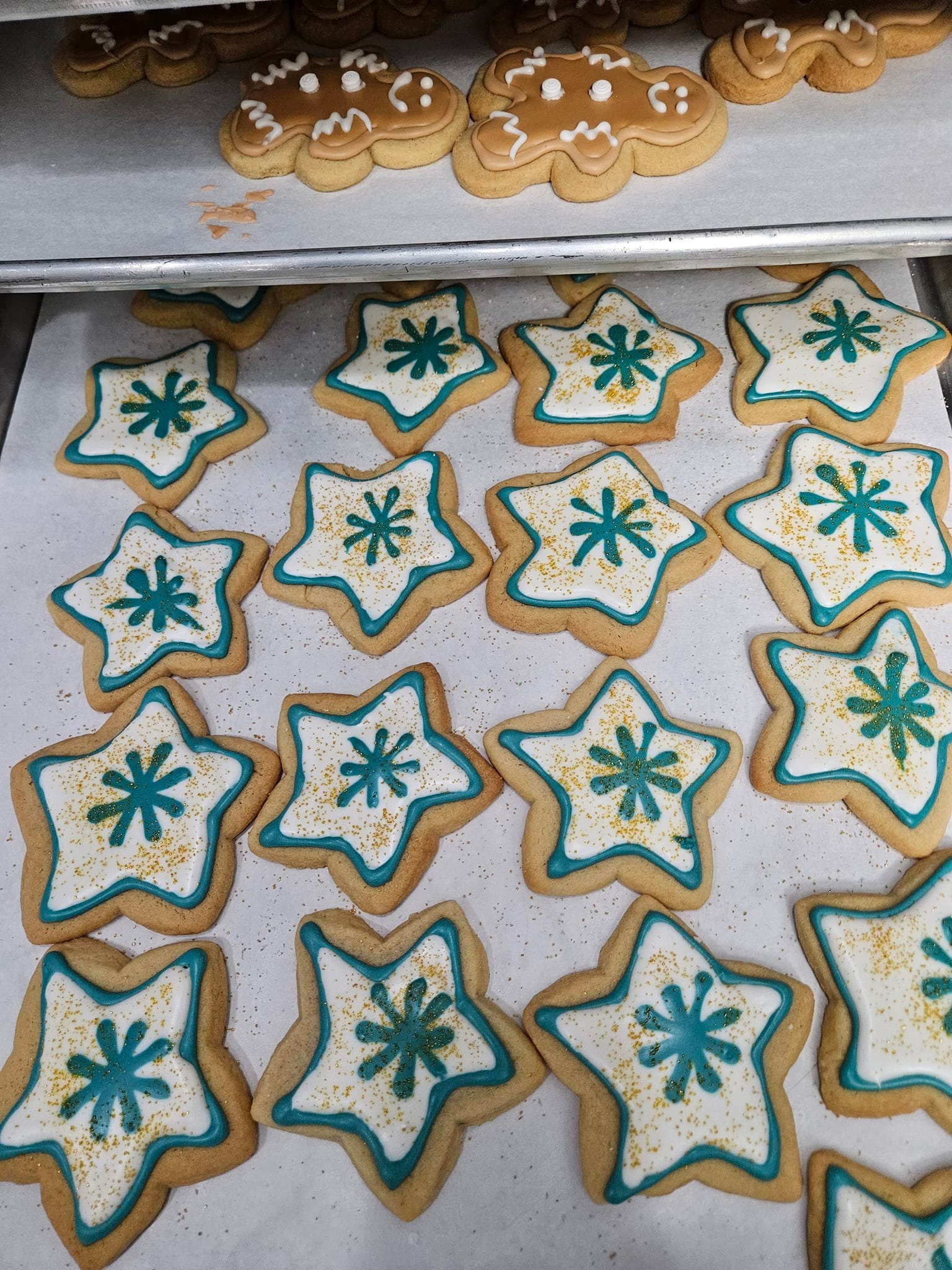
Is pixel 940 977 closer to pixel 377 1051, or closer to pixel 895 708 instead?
pixel 895 708

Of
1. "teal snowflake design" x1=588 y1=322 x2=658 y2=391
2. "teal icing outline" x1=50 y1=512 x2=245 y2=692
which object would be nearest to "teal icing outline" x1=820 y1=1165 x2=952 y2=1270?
"teal icing outline" x1=50 y1=512 x2=245 y2=692

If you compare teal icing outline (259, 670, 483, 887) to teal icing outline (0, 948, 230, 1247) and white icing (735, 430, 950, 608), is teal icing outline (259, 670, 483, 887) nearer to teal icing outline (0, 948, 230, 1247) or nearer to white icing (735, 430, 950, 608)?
teal icing outline (0, 948, 230, 1247)

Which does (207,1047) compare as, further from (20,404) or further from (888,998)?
(20,404)

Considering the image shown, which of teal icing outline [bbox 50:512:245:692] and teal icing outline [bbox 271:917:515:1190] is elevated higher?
teal icing outline [bbox 50:512:245:692]

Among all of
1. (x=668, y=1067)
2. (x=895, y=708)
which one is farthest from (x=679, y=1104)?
(x=895, y=708)

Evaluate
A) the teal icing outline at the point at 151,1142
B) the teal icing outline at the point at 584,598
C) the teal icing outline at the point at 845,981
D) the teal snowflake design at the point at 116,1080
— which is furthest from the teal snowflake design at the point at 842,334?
the teal snowflake design at the point at 116,1080

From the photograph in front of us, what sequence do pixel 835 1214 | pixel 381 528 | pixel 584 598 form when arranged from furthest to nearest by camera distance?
pixel 381 528
pixel 584 598
pixel 835 1214

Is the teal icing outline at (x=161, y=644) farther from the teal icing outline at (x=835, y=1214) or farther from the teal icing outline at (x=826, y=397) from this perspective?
the teal icing outline at (x=835, y=1214)
